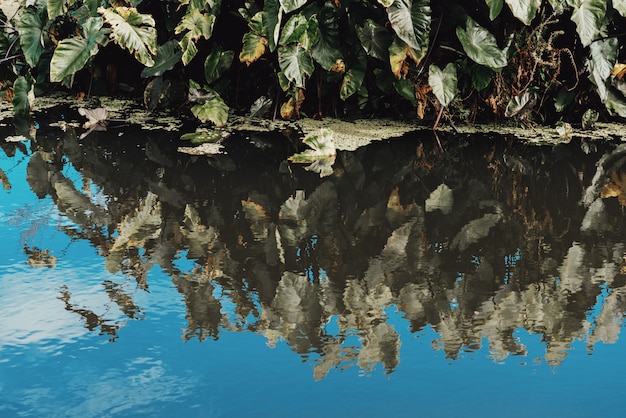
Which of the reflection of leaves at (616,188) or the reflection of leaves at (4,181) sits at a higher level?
the reflection of leaves at (4,181)

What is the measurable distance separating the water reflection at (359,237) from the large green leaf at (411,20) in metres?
0.52

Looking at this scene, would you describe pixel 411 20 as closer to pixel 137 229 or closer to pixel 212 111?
pixel 212 111

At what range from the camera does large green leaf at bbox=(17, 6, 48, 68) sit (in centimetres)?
485

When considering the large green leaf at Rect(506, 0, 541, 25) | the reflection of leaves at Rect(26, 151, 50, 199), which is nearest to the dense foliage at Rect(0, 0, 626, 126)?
the large green leaf at Rect(506, 0, 541, 25)

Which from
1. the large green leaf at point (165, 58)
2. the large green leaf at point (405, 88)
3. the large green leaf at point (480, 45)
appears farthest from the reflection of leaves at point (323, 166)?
the large green leaf at point (165, 58)

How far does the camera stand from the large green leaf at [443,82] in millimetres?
4312

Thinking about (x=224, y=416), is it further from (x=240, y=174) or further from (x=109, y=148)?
(x=109, y=148)

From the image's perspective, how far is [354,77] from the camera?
4.52 m

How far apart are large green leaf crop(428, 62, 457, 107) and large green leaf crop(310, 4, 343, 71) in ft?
1.64

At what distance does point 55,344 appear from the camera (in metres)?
2.13

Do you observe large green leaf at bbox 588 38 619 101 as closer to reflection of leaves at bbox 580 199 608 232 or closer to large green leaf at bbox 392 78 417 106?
large green leaf at bbox 392 78 417 106

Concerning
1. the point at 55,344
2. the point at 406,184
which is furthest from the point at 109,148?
the point at 55,344

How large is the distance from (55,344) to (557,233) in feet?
5.84

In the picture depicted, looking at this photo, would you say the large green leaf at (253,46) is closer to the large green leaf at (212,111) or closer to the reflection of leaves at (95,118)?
the large green leaf at (212,111)
